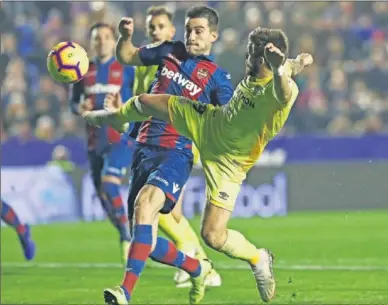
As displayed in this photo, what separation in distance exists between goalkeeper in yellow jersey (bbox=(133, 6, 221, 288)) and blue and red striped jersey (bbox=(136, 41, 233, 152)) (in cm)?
88

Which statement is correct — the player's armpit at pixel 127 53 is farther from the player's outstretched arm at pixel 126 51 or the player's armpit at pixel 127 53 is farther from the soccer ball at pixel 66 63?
the soccer ball at pixel 66 63

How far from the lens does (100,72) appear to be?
40.3ft

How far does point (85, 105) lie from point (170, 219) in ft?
8.86

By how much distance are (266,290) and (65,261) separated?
4.82 m

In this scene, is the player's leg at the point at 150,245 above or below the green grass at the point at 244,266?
above

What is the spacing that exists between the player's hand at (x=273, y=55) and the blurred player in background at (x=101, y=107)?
506 centimetres

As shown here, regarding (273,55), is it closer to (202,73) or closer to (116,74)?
(202,73)

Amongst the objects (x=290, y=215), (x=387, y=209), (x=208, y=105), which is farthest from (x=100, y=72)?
(x=387, y=209)

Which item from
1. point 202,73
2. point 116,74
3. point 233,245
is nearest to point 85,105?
point 116,74

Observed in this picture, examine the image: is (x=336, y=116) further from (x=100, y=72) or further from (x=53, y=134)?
(x=100, y=72)

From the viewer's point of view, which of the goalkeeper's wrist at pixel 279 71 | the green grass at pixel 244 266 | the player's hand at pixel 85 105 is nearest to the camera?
the goalkeeper's wrist at pixel 279 71

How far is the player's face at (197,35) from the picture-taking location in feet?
28.2

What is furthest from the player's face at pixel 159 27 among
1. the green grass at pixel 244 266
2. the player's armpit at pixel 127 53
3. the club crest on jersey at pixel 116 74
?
the green grass at pixel 244 266

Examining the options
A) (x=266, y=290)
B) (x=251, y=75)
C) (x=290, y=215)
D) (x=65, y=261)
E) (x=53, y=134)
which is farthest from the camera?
(x=53, y=134)
